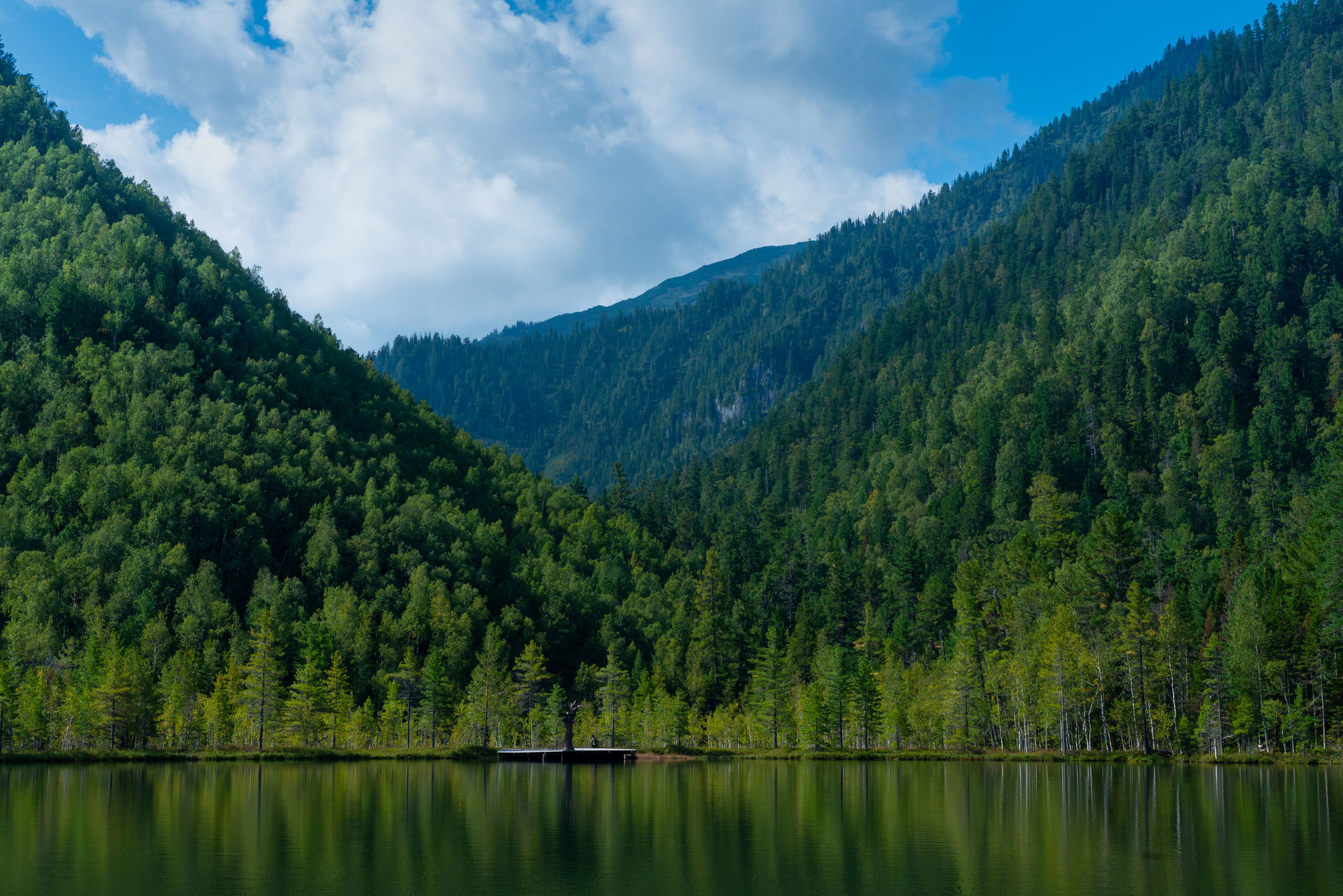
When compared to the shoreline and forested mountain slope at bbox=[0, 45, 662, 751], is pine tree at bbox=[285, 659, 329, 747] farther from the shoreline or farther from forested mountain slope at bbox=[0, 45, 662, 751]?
the shoreline

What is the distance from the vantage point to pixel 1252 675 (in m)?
110

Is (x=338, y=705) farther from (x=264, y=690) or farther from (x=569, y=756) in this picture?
(x=569, y=756)

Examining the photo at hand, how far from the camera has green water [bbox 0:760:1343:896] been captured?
38.8 meters

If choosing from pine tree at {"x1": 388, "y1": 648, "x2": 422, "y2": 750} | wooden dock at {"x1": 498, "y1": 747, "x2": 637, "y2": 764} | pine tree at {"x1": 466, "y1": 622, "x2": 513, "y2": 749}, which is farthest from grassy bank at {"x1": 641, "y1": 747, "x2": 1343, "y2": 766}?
pine tree at {"x1": 388, "y1": 648, "x2": 422, "y2": 750}

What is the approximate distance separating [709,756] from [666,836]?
3519 inches

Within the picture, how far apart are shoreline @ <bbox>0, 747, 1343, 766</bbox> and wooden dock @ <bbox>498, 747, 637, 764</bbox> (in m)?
2.10

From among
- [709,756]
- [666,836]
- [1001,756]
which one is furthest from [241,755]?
[1001,756]

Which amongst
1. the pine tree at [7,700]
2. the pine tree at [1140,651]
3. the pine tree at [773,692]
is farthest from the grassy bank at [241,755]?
the pine tree at [1140,651]

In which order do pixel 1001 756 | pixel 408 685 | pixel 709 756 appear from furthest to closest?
1. pixel 709 756
2. pixel 408 685
3. pixel 1001 756

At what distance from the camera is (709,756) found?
139000 millimetres

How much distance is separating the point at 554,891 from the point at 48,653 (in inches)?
4778

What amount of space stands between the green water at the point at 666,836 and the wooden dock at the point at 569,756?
4097 cm

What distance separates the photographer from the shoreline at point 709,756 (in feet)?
351

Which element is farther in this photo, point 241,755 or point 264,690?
point 264,690
